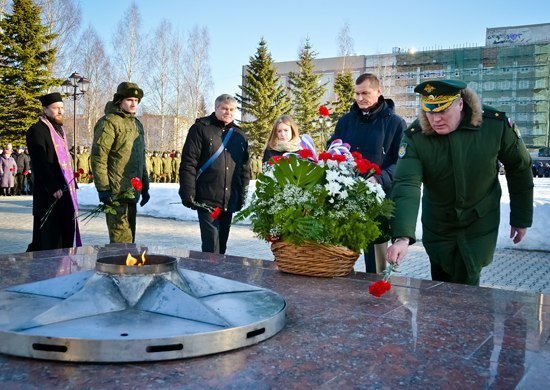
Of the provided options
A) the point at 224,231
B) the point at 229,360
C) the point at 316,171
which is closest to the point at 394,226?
the point at 316,171

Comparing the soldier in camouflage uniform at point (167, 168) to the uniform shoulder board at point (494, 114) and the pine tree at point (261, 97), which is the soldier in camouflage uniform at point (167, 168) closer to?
the pine tree at point (261, 97)

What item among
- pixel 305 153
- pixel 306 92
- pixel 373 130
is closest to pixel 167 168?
pixel 306 92

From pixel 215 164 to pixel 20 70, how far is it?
91.4ft

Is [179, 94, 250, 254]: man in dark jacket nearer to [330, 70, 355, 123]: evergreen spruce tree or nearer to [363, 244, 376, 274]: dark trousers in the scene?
[363, 244, 376, 274]: dark trousers

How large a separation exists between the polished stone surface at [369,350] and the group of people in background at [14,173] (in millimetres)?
20214

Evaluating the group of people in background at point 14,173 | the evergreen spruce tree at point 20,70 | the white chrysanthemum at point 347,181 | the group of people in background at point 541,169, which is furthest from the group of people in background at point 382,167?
the group of people in background at point 541,169

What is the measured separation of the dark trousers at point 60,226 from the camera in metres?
5.44

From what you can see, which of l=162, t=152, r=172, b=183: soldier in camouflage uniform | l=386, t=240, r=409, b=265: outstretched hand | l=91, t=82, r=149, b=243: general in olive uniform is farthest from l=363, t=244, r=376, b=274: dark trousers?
l=162, t=152, r=172, b=183: soldier in camouflage uniform

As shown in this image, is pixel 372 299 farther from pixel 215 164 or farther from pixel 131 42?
pixel 131 42

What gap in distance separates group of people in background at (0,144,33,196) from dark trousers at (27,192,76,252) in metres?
17.3

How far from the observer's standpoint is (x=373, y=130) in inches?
188

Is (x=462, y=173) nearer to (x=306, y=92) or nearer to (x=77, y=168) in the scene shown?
(x=77, y=168)

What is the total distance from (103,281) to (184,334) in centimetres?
47

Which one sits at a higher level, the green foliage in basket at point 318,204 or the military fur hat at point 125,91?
the military fur hat at point 125,91
